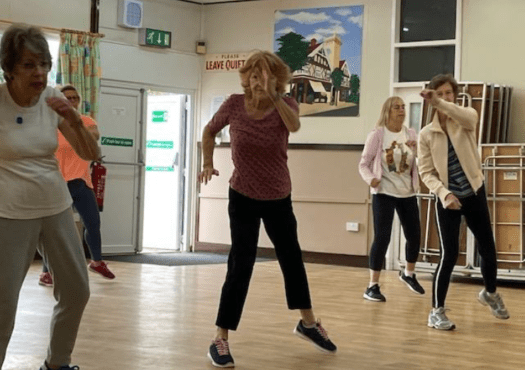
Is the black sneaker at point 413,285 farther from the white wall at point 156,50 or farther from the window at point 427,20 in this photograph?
the white wall at point 156,50

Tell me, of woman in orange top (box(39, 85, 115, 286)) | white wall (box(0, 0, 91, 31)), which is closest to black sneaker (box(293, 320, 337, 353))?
woman in orange top (box(39, 85, 115, 286))

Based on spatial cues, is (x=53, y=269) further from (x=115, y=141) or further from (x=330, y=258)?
(x=115, y=141)

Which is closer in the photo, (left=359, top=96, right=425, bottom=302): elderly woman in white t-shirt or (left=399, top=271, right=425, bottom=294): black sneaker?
(left=359, top=96, right=425, bottom=302): elderly woman in white t-shirt

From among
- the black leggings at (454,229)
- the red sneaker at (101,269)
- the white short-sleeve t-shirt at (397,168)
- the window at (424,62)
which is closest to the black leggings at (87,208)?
the red sneaker at (101,269)

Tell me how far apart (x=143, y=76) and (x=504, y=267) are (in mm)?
5227

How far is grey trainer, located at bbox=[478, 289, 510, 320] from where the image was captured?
6344 mm

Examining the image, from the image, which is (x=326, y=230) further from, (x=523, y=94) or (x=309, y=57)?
(x=523, y=94)

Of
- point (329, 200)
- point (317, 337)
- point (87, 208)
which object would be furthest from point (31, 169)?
point (329, 200)

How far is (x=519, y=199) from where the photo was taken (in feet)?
30.1

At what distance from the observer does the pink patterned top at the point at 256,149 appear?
458cm

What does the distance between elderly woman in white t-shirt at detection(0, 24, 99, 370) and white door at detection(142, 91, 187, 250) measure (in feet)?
31.2

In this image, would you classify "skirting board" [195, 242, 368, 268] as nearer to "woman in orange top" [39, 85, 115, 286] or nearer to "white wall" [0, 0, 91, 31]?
"white wall" [0, 0, 91, 31]

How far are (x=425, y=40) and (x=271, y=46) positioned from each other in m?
2.28

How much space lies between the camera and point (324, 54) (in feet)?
39.4
